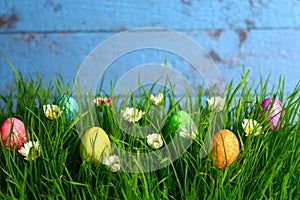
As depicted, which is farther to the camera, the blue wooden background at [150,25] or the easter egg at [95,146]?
the blue wooden background at [150,25]

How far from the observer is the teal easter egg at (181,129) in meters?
0.72

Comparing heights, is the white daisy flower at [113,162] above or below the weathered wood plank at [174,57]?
below

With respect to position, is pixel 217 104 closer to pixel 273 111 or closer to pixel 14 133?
pixel 273 111

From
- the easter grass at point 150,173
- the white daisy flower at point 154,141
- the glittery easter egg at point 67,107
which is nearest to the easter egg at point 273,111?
the easter grass at point 150,173

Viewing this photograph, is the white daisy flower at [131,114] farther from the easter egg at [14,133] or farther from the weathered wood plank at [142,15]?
the weathered wood plank at [142,15]

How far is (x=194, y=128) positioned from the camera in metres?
0.73

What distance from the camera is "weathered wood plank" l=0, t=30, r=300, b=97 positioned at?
119cm

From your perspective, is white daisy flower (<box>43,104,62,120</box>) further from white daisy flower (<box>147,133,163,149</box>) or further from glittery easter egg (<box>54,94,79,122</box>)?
white daisy flower (<box>147,133,163,149</box>)

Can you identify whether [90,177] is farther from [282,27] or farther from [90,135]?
[282,27]

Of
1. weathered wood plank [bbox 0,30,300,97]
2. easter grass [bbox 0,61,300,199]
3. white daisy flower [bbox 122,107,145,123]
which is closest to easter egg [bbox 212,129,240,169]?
easter grass [bbox 0,61,300,199]

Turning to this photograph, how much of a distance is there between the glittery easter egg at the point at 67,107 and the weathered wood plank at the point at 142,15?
1.42 ft

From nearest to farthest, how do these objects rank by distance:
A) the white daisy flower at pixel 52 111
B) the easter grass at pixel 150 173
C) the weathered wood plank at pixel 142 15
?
the easter grass at pixel 150 173 < the white daisy flower at pixel 52 111 < the weathered wood plank at pixel 142 15

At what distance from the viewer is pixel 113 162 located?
26.8 inches

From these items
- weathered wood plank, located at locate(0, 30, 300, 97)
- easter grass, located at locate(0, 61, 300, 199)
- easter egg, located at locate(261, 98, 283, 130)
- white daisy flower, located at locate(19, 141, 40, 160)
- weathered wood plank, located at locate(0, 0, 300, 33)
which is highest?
weathered wood plank, located at locate(0, 0, 300, 33)
